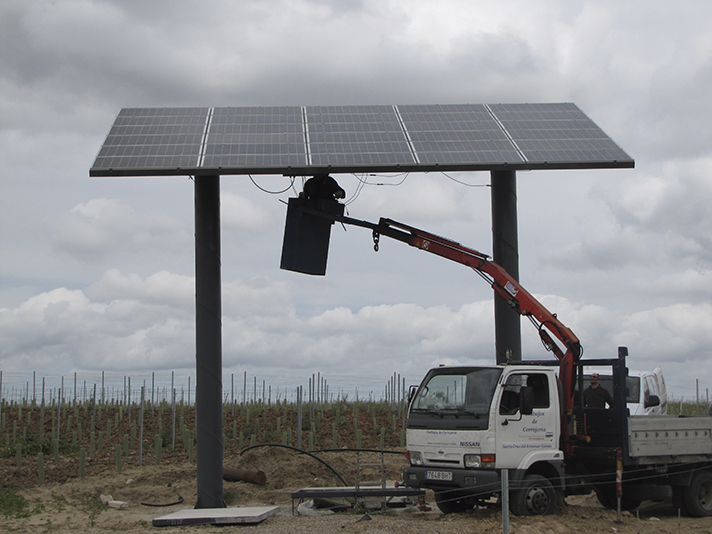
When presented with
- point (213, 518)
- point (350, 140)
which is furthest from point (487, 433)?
point (350, 140)

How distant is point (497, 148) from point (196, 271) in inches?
227

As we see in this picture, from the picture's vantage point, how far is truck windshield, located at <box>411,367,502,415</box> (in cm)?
1100

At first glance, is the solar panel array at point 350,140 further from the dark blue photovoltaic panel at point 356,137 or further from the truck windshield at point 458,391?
the truck windshield at point 458,391

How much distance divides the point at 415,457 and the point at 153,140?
7052mm

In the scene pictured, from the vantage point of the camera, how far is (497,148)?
13.5 metres

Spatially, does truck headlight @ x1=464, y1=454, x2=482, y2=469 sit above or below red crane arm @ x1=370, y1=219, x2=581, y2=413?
below

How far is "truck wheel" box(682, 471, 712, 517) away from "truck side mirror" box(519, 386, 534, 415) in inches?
158

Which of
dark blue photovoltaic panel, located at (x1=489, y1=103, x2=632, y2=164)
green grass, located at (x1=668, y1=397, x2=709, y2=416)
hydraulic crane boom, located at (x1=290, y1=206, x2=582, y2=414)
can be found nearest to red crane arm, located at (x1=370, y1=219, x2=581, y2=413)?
hydraulic crane boom, located at (x1=290, y1=206, x2=582, y2=414)

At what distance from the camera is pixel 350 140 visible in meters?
13.5

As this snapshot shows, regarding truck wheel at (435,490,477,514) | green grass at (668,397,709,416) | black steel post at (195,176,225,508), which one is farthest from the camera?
green grass at (668,397,709,416)

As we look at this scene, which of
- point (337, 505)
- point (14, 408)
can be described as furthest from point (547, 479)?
point (14, 408)

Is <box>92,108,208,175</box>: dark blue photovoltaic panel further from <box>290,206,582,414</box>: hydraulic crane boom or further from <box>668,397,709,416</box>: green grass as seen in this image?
<box>668,397,709,416</box>: green grass

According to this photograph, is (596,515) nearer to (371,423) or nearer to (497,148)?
(497,148)

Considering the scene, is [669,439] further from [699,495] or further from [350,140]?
[350,140]
